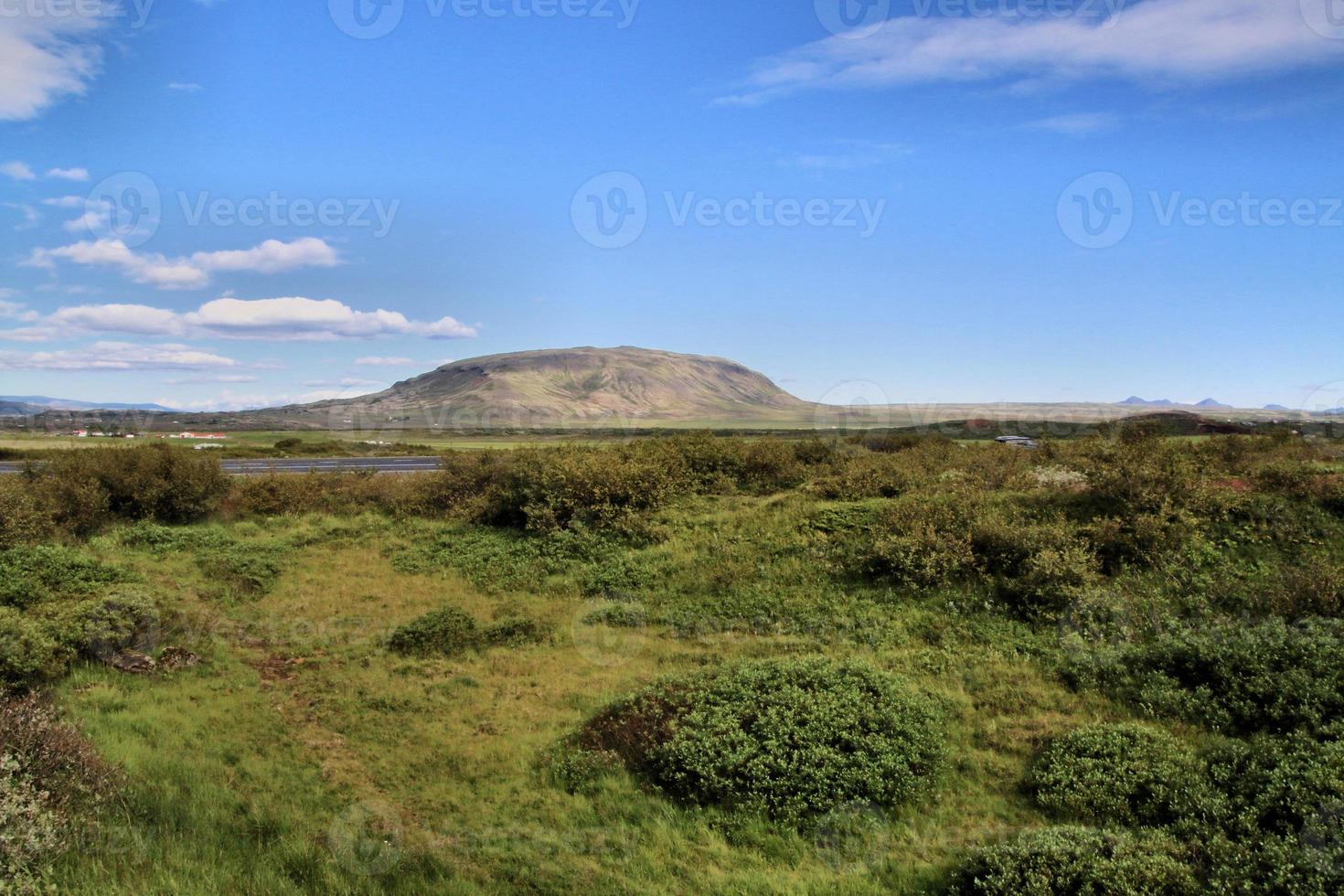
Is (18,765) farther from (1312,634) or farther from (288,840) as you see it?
(1312,634)

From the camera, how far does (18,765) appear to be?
7254 millimetres

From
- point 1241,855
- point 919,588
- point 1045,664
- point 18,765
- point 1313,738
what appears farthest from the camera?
point 919,588

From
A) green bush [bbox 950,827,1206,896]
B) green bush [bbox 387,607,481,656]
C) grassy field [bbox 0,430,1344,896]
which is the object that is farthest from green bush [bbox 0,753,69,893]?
green bush [bbox 950,827,1206,896]

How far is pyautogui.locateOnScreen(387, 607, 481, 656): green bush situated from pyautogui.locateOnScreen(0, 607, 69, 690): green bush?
5.17 meters

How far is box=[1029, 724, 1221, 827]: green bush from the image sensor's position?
740 cm

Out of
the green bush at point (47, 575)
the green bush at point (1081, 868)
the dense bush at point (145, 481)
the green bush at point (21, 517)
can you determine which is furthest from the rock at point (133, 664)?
the green bush at point (1081, 868)

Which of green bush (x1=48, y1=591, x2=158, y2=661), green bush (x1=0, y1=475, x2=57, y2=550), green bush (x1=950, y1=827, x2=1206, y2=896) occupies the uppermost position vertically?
green bush (x1=0, y1=475, x2=57, y2=550)

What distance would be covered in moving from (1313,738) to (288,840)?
11232 millimetres

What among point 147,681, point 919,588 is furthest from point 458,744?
point 919,588

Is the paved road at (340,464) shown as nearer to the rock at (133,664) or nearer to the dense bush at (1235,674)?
the rock at (133,664)

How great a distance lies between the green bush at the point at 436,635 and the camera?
46.1 feet

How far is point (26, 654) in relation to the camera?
36.3 ft

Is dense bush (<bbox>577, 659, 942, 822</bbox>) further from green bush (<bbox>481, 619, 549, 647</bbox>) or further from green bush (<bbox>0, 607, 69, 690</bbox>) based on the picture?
green bush (<bbox>0, 607, 69, 690</bbox>)

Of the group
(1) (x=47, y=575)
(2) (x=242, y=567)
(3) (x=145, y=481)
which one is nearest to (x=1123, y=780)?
(1) (x=47, y=575)
